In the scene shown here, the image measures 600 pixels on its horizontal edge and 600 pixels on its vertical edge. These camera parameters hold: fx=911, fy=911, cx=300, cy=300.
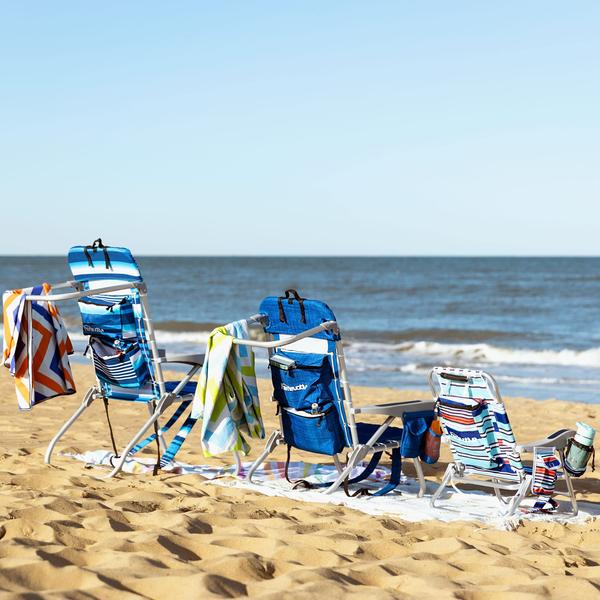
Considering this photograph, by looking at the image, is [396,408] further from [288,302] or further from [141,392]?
[141,392]

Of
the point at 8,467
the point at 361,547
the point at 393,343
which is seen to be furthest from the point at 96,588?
the point at 393,343

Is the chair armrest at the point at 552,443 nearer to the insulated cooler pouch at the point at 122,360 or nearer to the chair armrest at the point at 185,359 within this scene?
the chair armrest at the point at 185,359

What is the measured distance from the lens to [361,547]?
405 cm

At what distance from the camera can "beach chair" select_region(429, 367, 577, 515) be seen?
5008 mm

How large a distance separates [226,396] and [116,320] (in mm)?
1005

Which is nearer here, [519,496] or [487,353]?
[519,496]

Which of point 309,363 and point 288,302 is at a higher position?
point 288,302

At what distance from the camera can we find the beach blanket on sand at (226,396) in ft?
17.5

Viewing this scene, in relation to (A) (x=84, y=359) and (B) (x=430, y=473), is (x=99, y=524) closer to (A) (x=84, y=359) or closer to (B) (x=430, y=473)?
(B) (x=430, y=473)

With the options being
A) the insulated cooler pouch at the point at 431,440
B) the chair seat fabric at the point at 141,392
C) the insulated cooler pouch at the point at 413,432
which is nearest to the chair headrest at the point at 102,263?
the chair seat fabric at the point at 141,392

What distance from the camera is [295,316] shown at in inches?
211

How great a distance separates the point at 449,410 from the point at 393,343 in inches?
638

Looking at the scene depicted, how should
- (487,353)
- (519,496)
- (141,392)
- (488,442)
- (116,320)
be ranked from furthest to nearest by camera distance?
(487,353) < (141,392) < (116,320) < (488,442) < (519,496)

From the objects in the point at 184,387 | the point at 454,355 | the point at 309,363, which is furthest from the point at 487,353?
the point at 309,363
